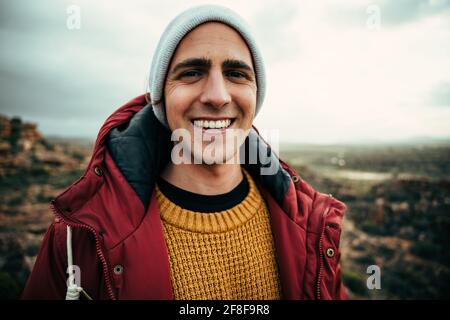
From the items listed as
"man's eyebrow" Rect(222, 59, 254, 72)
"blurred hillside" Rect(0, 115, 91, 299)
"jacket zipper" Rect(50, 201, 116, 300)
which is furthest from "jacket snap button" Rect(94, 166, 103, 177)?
"blurred hillside" Rect(0, 115, 91, 299)

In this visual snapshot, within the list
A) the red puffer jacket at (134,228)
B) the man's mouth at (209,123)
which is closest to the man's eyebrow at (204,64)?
the man's mouth at (209,123)

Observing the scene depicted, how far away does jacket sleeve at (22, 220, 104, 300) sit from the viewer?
1.76 metres

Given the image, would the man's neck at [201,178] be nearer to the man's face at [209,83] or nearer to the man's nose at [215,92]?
the man's face at [209,83]

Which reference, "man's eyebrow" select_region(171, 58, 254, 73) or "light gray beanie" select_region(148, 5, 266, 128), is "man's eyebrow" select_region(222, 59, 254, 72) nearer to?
"man's eyebrow" select_region(171, 58, 254, 73)

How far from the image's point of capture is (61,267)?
1.79 meters

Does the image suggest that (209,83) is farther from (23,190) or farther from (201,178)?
(23,190)

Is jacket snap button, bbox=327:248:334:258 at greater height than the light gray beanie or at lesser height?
lesser

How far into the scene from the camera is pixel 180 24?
7.13ft

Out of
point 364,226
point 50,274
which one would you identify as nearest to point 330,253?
point 50,274

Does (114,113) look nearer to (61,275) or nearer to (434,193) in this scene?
(61,275)

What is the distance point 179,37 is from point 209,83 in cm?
51
